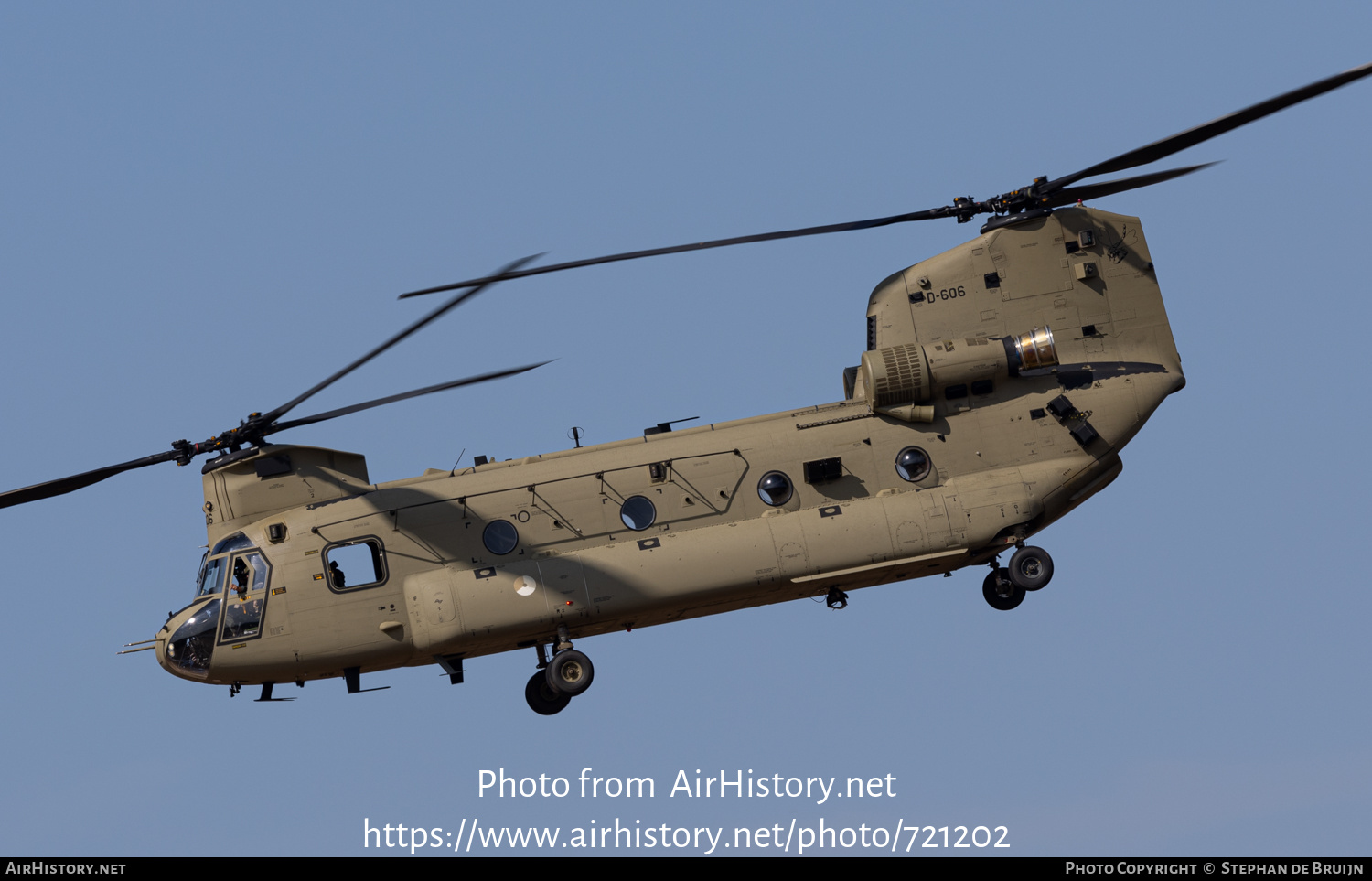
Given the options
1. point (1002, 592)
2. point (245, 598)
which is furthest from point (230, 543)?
point (1002, 592)

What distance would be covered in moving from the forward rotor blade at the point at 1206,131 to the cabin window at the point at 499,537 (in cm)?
1178

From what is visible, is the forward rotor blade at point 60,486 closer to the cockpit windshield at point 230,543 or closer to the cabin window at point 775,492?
the cockpit windshield at point 230,543

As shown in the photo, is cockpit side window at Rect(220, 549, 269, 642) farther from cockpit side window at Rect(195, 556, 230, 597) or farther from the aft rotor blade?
the aft rotor blade

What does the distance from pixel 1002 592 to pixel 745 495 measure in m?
5.29

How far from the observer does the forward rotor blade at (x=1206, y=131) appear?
29547 mm

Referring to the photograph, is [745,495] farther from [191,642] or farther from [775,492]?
[191,642]

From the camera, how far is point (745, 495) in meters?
35.0

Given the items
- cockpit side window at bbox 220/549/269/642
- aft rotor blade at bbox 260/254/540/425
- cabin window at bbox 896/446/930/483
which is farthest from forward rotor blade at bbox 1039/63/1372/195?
cockpit side window at bbox 220/549/269/642

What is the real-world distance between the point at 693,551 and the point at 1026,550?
6.28m

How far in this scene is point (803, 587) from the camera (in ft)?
114

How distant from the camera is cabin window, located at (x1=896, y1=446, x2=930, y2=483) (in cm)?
3512

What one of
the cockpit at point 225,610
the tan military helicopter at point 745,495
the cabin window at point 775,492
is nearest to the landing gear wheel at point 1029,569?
the tan military helicopter at point 745,495

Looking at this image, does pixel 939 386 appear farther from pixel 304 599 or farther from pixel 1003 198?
pixel 304 599
